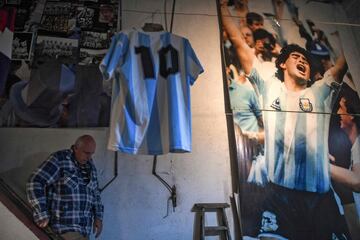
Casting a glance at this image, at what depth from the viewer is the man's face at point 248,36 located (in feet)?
12.0

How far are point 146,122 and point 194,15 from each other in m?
2.02

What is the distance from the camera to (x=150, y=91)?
2.41 m

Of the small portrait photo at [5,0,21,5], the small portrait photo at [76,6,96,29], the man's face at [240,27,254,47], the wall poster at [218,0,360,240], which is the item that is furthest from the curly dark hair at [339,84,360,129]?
the small portrait photo at [5,0,21,5]

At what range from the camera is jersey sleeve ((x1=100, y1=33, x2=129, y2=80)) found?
7.59 feet

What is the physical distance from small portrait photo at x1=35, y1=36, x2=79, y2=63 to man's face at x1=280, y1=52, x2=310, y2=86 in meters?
2.38

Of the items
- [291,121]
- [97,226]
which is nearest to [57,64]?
[97,226]

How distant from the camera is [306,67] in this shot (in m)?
3.68

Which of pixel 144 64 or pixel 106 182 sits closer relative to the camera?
pixel 144 64

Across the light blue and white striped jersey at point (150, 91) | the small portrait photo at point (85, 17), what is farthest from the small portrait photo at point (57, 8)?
the light blue and white striped jersey at point (150, 91)

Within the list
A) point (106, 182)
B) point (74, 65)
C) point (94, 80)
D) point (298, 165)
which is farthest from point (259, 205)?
point (74, 65)

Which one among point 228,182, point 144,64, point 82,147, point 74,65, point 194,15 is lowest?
point 228,182

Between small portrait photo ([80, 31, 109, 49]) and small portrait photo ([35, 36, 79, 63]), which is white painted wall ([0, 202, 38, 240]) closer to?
small portrait photo ([35, 36, 79, 63])

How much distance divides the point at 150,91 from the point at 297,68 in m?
2.09

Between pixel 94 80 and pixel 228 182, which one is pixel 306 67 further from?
pixel 94 80
